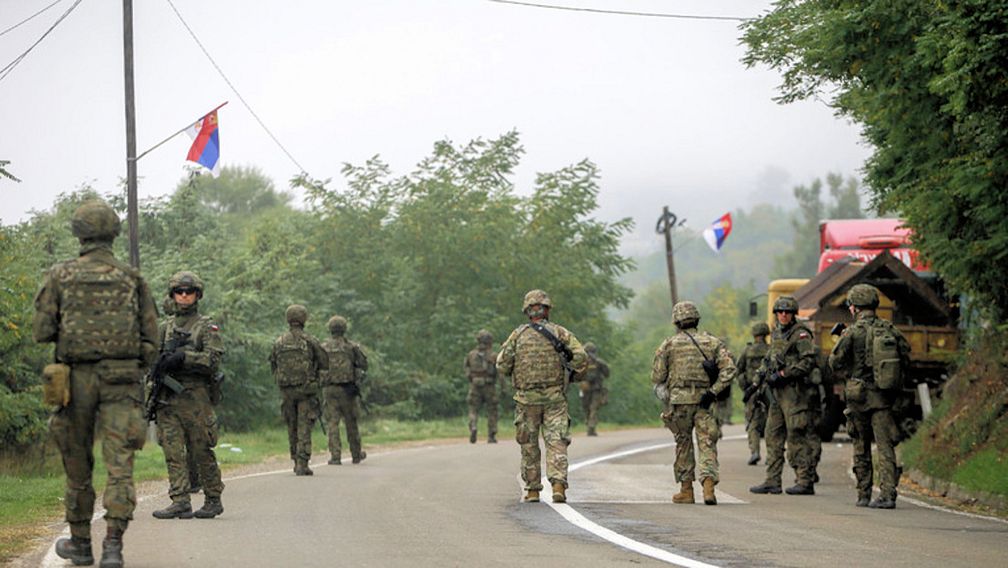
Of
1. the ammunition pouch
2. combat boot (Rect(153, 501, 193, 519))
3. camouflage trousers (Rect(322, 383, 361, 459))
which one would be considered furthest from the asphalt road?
camouflage trousers (Rect(322, 383, 361, 459))

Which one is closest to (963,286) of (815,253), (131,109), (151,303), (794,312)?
(794,312)

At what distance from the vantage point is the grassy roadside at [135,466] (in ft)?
39.8

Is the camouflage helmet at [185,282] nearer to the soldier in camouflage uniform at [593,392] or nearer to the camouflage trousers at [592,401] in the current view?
the soldier in camouflage uniform at [593,392]

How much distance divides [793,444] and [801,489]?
1.63 feet

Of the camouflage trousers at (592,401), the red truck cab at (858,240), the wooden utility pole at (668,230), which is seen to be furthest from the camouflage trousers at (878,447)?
the wooden utility pole at (668,230)

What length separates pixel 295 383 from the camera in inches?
703

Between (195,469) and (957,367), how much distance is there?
14.5 m

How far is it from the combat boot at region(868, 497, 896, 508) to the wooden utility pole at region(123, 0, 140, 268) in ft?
44.4

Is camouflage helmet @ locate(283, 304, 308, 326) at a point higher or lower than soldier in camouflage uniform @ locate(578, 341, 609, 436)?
higher

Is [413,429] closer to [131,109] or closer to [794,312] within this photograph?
[131,109]

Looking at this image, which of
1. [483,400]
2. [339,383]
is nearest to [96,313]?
[339,383]

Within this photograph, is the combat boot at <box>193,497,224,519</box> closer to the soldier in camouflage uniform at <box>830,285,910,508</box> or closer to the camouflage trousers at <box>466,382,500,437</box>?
the soldier in camouflage uniform at <box>830,285,910,508</box>

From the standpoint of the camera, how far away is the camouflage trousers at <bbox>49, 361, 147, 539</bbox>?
8.90 metres

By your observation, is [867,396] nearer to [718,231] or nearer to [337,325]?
[337,325]
